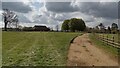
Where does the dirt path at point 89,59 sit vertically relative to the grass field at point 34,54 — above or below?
below

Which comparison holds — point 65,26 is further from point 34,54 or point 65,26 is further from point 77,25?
point 34,54

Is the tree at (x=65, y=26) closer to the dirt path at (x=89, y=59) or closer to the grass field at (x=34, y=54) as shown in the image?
the grass field at (x=34, y=54)

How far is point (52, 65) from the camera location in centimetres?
1095

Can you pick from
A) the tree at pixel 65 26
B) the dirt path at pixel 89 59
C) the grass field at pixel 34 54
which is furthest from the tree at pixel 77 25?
the dirt path at pixel 89 59

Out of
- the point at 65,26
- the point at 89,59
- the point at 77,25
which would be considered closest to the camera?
the point at 89,59

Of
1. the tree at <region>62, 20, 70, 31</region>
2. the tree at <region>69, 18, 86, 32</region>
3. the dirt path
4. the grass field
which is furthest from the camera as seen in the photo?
the tree at <region>62, 20, 70, 31</region>

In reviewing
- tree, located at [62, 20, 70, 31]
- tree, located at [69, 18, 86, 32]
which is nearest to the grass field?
tree, located at [69, 18, 86, 32]

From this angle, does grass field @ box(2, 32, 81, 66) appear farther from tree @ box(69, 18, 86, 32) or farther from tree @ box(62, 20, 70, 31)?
tree @ box(62, 20, 70, 31)

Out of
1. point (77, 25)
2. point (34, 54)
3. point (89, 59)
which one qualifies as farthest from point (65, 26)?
point (89, 59)

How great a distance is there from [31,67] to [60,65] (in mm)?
1360

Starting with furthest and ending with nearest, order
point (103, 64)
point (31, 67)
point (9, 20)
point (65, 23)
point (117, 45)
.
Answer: point (65, 23) < point (9, 20) < point (117, 45) < point (103, 64) < point (31, 67)

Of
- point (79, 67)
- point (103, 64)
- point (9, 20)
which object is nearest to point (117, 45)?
point (103, 64)

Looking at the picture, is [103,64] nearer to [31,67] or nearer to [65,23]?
[31,67]

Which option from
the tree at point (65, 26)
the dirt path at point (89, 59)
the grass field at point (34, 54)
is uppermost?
the tree at point (65, 26)
